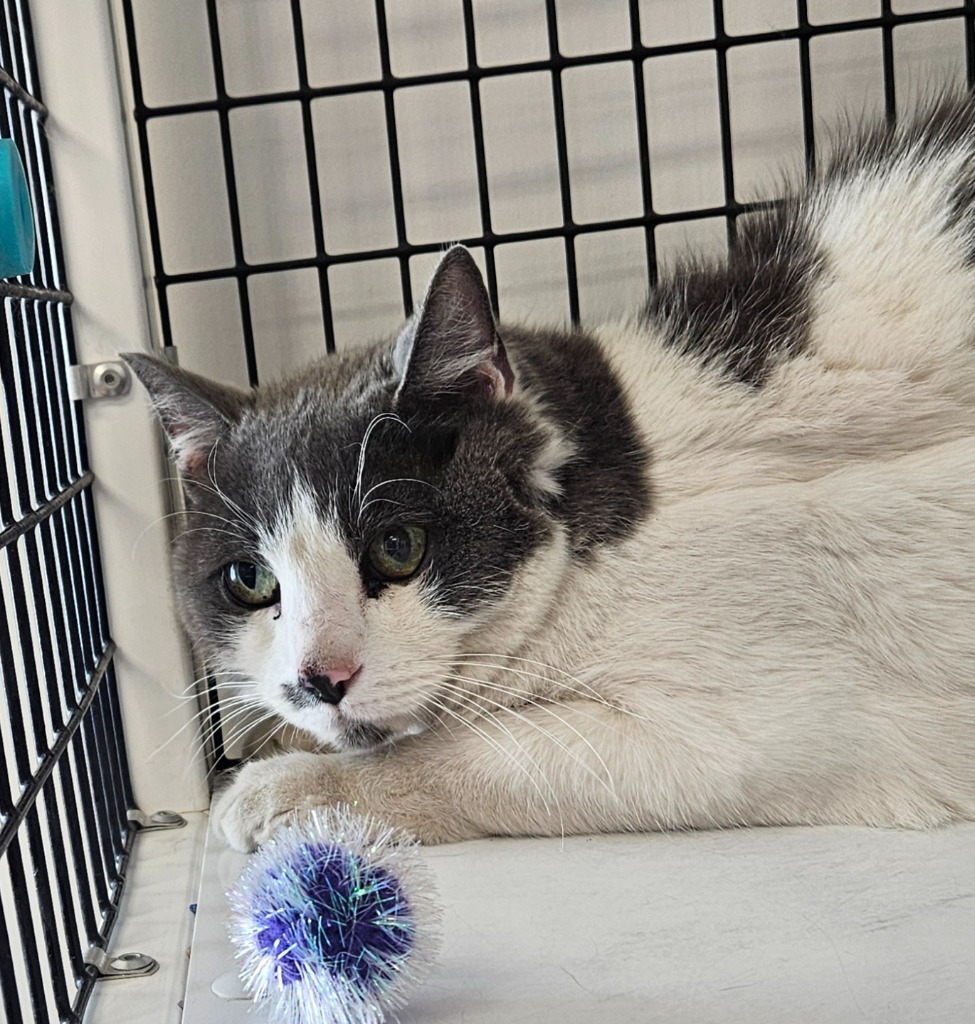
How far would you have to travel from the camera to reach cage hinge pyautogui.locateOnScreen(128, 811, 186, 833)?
44.6 inches

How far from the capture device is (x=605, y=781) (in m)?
0.91

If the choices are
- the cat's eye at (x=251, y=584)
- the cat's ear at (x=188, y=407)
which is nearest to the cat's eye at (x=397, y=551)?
the cat's eye at (x=251, y=584)

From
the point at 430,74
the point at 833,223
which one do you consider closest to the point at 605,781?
the point at 833,223

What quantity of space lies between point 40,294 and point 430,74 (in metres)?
0.50

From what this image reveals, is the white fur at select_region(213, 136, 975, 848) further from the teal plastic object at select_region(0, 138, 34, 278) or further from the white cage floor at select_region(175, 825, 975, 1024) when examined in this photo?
the teal plastic object at select_region(0, 138, 34, 278)

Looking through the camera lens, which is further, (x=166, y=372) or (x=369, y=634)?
(x=166, y=372)

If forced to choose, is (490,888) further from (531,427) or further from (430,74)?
(430,74)

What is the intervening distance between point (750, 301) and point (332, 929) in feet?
2.27

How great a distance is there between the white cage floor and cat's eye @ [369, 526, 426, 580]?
235mm

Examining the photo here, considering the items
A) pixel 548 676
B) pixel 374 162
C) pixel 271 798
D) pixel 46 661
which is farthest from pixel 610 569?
pixel 374 162

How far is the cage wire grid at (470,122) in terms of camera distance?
3.86 ft

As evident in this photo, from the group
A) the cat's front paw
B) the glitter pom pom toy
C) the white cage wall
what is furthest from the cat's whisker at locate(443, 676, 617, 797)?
the white cage wall

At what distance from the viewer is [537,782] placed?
915mm

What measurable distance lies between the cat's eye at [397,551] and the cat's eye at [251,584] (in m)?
0.10
